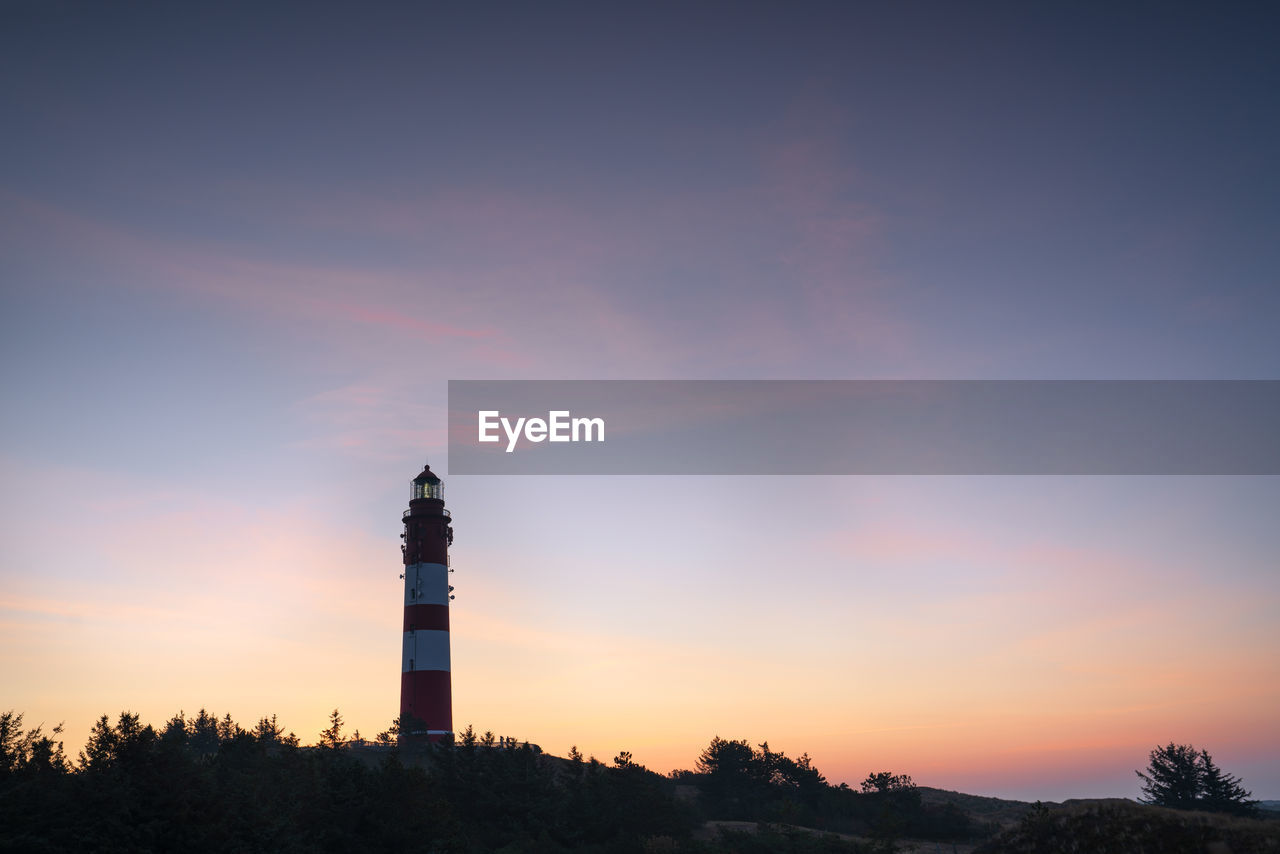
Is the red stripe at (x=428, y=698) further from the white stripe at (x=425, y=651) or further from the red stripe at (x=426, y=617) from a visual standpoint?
the red stripe at (x=426, y=617)

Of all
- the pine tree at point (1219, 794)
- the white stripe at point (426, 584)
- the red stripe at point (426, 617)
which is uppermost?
the white stripe at point (426, 584)

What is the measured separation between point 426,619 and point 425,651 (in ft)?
7.31

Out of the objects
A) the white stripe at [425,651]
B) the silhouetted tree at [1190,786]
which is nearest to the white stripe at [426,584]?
the white stripe at [425,651]

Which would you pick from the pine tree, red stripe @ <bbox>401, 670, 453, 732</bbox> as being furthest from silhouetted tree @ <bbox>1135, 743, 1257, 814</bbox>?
red stripe @ <bbox>401, 670, 453, 732</bbox>

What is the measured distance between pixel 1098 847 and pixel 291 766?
3755 centimetres

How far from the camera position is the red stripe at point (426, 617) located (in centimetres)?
6220

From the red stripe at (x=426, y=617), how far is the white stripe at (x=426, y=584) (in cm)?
37

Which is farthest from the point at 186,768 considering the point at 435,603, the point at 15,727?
the point at 435,603

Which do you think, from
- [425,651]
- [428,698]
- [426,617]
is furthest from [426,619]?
[428,698]

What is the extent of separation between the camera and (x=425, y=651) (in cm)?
6144

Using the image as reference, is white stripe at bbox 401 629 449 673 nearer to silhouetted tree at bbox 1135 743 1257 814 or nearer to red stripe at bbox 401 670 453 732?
red stripe at bbox 401 670 453 732

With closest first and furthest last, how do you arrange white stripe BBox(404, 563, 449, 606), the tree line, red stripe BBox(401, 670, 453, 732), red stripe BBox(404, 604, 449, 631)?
the tree line, red stripe BBox(401, 670, 453, 732), red stripe BBox(404, 604, 449, 631), white stripe BBox(404, 563, 449, 606)

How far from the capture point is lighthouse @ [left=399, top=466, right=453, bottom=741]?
6016cm

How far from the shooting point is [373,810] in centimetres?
3244
